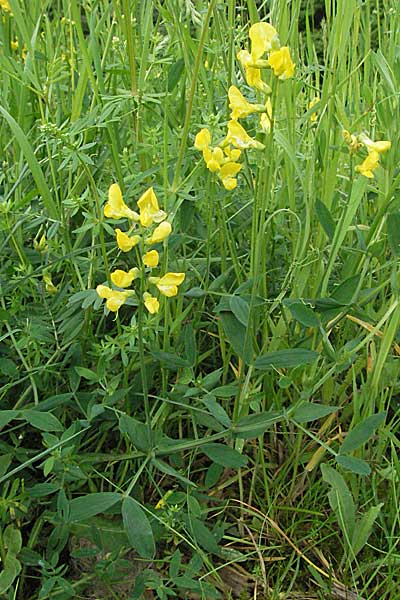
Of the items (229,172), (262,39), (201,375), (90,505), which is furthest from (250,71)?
(90,505)

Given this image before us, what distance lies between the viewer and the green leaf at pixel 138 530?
33.2 inches

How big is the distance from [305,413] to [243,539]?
226mm

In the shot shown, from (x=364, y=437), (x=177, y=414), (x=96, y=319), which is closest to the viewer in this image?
(x=364, y=437)

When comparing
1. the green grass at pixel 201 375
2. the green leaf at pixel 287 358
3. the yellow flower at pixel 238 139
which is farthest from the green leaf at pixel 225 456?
the yellow flower at pixel 238 139

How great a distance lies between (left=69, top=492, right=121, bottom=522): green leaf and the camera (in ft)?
2.80

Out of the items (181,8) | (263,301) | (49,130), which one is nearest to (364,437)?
(263,301)

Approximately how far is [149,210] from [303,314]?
0.24m

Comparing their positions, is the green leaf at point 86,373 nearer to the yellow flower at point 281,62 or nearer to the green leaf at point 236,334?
the green leaf at point 236,334

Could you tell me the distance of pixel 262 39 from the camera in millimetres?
790

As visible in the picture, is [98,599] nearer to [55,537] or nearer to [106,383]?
[55,537]

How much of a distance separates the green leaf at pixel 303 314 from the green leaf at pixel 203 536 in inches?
10.6

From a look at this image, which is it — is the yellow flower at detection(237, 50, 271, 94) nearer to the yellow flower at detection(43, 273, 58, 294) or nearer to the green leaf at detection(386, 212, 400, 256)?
the green leaf at detection(386, 212, 400, 256)

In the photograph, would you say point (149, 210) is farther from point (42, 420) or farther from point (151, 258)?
point (42, 420)

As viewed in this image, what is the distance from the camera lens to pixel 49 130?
96cm
